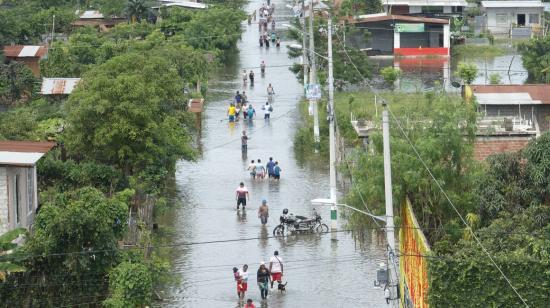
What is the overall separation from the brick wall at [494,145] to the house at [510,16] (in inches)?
1908

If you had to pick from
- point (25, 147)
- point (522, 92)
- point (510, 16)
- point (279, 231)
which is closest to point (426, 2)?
point (510, 16)

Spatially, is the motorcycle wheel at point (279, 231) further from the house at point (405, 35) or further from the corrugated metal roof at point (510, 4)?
the corrugated metal roof at point (510, 4)

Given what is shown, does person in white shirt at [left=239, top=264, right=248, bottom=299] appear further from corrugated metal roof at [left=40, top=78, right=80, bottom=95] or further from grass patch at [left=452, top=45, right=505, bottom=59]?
grass patch at [left=452, top=45, right=505, bottom=59]

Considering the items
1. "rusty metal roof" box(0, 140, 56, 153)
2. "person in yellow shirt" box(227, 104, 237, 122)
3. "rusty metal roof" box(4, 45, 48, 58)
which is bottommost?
"person in yellow shirt" box(227, 104, 237, 122)

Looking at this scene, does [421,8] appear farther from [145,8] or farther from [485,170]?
[485,170]

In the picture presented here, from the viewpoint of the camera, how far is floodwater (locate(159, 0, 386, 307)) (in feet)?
100

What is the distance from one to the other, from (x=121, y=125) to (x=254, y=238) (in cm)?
476

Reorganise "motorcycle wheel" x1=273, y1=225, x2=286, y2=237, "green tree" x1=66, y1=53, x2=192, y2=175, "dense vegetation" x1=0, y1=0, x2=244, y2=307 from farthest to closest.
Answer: "green tree" x1=66, y1=53, x2=192, y2=175 → "motorcycle wheel" x1=273, y1=225, x2=286, y2=237 → "dense vegetation" x1=0, y1=0, x2=244, y2=307

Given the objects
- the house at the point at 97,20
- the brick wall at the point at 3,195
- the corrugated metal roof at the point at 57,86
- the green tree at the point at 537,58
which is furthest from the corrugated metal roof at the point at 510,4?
the brick wall at the point at 3,195

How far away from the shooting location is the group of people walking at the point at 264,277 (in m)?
30.0

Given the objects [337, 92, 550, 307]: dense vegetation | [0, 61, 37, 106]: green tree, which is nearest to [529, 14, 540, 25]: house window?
[0, 61, 37, 106]: green tree

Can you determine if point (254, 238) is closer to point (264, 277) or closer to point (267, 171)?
point (264, 277)

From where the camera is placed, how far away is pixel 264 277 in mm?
30000

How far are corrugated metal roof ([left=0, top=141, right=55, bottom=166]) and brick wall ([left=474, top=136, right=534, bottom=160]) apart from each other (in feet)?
37.0
